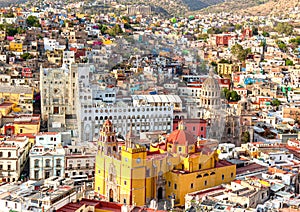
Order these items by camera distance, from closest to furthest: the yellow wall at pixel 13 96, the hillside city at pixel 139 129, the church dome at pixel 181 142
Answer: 1. the hillside city at pixel 139 129
2. the church dome at pixel 181 142
3. the yellow wall at pixel 13 96

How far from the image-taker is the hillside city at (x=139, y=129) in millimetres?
19953

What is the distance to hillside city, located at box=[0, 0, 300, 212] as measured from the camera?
1995 centimetres

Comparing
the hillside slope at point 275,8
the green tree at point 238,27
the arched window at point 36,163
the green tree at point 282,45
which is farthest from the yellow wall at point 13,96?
the hillside slope at point 275,8

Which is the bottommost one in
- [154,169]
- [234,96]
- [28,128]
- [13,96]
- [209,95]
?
[154,169]

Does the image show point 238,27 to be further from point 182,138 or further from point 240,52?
point 182,138

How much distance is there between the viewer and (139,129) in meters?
26.6

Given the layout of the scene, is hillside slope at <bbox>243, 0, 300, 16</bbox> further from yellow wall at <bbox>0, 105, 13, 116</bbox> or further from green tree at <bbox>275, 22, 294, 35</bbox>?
yellow wall at <bbox>0, 105, 13, 116</bbox>

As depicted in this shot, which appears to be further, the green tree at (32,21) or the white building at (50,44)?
the green tree at (32,21)

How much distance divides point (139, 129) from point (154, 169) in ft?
20.0

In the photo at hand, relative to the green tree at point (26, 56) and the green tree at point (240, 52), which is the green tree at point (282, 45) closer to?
the green tree at point (240, 52)

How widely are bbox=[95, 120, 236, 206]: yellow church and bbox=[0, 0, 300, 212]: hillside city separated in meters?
0.04

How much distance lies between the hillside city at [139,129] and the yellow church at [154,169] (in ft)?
0.12

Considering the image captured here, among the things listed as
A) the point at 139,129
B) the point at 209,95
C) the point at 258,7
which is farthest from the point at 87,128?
the point at 258,7

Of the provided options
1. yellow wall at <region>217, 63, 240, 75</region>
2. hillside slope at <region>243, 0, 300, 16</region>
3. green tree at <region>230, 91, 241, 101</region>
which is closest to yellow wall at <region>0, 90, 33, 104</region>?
green tree at <region>230, 91, 241, 101</region>
